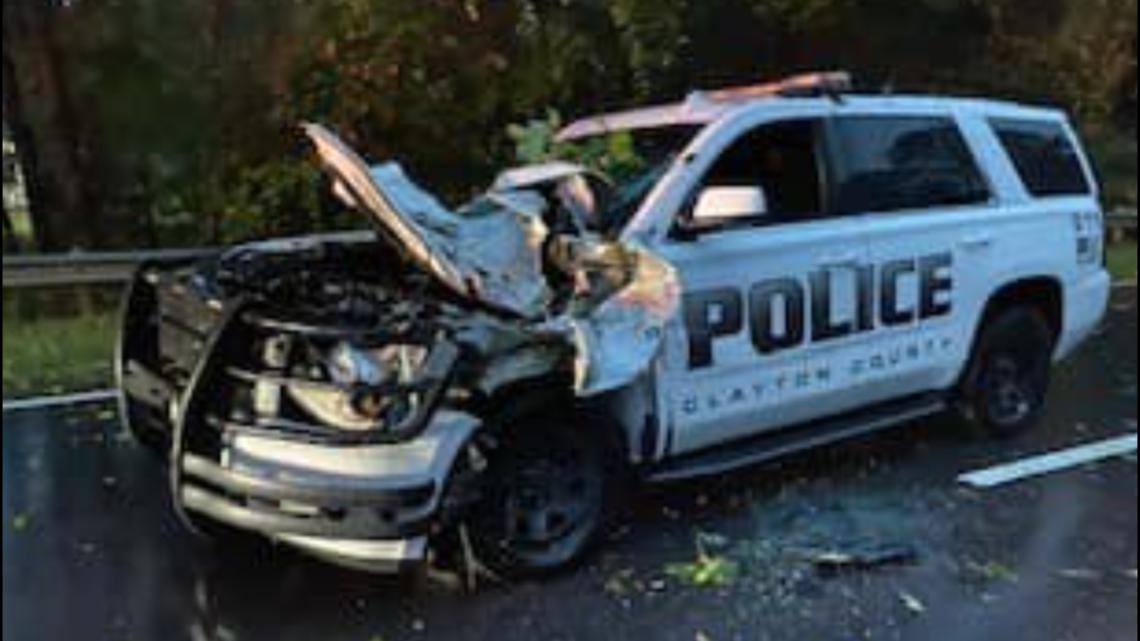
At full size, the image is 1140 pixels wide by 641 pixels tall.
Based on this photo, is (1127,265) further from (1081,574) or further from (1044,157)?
(1081,574)

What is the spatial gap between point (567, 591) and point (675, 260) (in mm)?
1113

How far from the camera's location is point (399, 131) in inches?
99.5

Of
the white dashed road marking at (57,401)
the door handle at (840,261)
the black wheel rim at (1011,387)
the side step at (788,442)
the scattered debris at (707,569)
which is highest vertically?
the door handle at (840,261)

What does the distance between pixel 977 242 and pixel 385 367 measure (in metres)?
2.95

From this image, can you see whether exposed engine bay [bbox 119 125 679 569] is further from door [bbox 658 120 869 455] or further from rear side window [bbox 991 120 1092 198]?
rear side window [bbox 991 120 1092 198]

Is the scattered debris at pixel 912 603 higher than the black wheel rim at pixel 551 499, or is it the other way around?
the scattered debris at pixel 912 603

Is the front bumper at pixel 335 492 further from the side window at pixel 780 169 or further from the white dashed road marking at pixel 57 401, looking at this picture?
the white dashed road marking at pixel 57 401

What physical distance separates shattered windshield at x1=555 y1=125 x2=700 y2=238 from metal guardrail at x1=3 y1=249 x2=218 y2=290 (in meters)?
1.07

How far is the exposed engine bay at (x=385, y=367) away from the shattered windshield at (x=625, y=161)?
120 millimetres

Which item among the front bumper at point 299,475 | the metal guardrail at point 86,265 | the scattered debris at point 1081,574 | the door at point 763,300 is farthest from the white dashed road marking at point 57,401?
the scattered debris at point 1081,574

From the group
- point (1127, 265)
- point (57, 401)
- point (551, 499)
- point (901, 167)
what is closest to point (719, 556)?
point (551, 499)

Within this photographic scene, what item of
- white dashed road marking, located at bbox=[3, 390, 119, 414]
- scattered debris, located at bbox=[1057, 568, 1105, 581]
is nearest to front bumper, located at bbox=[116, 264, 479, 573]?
scattered debris, located at bbox=[1057, 568, 1105, 581]

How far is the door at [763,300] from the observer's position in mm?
5074

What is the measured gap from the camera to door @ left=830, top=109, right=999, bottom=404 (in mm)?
5547
